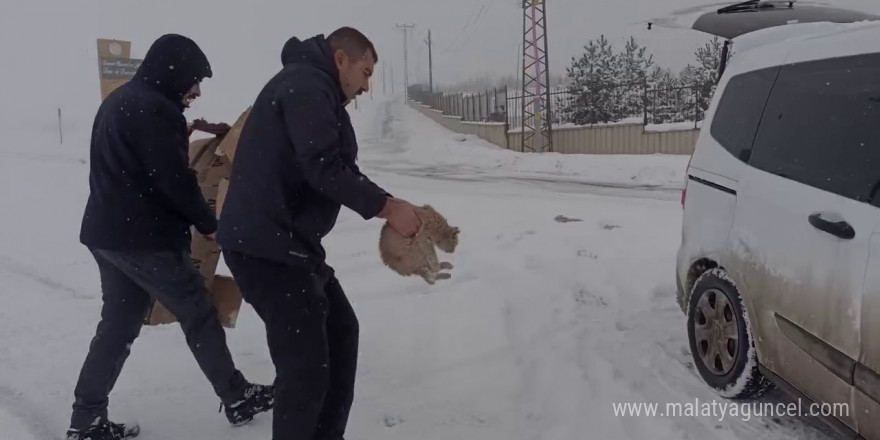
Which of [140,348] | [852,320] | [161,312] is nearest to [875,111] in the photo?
[852,320]

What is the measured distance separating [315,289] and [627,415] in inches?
70.7

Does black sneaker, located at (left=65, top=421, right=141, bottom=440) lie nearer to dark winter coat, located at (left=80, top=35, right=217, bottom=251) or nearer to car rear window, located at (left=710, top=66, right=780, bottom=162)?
dark winter coat, located at (left=80, top=35, right=217, bottom=251)

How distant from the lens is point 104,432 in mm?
3051

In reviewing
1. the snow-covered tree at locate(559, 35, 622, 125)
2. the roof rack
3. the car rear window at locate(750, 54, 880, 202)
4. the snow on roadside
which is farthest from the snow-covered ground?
the snow-covered tree at locate(559, 35, 622, 125)

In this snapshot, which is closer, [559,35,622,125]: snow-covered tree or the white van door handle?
the white van door handle

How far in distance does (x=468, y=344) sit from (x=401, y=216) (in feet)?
6.93

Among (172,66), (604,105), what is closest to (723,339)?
(172,66)

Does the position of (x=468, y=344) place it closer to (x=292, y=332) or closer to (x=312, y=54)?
(x=292, y=332)

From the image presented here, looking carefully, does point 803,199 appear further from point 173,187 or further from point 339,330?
point 173,187

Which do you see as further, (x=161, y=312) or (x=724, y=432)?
(x=161, y=312)

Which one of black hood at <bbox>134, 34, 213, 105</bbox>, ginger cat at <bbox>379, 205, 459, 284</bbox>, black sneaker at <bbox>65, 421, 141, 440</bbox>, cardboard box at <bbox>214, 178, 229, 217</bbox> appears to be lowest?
black sneaker at <bbox>65, 421, 141, 440</bbox>

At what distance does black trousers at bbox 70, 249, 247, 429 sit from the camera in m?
2.92

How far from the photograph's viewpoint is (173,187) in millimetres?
→ 2836

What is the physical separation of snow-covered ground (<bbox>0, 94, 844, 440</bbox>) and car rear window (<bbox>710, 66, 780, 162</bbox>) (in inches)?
52.3
